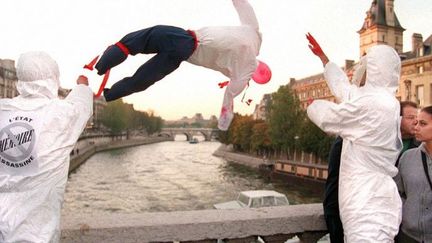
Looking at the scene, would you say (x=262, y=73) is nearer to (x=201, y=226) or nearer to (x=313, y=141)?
(x=201, y=226)

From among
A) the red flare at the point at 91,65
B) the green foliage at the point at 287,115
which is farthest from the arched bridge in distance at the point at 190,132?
the red flare at the point at 91,65

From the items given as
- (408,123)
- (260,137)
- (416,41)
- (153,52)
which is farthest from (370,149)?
(260,137)

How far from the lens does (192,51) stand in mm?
2885

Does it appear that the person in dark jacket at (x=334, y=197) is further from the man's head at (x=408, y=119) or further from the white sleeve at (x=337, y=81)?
the man's head at (x=408, y=119)

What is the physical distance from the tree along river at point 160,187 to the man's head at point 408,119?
58.1ft

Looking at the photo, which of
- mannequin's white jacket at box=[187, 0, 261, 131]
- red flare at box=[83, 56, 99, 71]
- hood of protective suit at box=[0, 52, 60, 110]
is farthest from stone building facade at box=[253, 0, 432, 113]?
hood of protective suit at box=[0, 52, 60, 110]

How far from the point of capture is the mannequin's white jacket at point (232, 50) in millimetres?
2955

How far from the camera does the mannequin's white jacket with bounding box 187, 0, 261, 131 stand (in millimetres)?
2955

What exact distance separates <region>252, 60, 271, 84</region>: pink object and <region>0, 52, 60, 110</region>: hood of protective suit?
1.58 meters

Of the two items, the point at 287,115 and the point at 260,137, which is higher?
the point at 287,115

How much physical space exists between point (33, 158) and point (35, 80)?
0.41 meters

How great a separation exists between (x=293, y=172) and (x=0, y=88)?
27.7m

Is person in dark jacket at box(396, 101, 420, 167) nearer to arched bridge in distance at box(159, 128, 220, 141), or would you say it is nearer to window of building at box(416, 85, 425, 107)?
window of building at box(416, 85, 425, 107)

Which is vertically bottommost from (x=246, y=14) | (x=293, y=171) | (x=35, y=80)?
(x=293, y=171)
